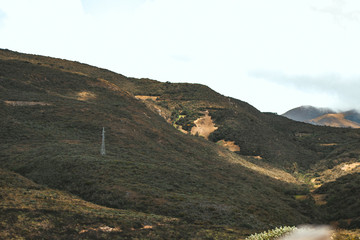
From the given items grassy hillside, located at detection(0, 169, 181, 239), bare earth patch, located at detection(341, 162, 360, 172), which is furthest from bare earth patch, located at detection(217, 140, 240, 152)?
grassy hillside, located at detection(0, 169, 181, 239)

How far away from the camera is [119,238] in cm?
1346

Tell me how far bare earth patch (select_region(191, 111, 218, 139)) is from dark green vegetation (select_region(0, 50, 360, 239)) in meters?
2.34

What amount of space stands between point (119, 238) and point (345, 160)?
73.0m

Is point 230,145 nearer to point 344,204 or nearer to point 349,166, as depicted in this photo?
point 349,166

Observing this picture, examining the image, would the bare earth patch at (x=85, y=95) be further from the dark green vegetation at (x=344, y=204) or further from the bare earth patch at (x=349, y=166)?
the bare earth patch at (x=349, y=166)

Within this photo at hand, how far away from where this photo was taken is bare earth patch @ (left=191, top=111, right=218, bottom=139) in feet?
267

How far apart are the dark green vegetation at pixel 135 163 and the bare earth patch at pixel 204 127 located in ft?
7.66

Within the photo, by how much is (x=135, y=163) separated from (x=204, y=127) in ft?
178

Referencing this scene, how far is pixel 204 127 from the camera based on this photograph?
8512 cm

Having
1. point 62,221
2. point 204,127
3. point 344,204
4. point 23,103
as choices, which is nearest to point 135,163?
point 62,221

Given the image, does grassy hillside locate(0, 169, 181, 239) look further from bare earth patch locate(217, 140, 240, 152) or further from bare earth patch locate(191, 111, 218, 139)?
bare earth patch locate(191, 111, 218, 139)

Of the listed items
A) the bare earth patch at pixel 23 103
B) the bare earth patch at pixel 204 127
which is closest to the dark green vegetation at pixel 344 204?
the bare earth patch at pixel 204 127

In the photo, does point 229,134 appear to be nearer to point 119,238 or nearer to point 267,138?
point 267,138

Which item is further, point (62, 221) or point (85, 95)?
point (85, 95)
